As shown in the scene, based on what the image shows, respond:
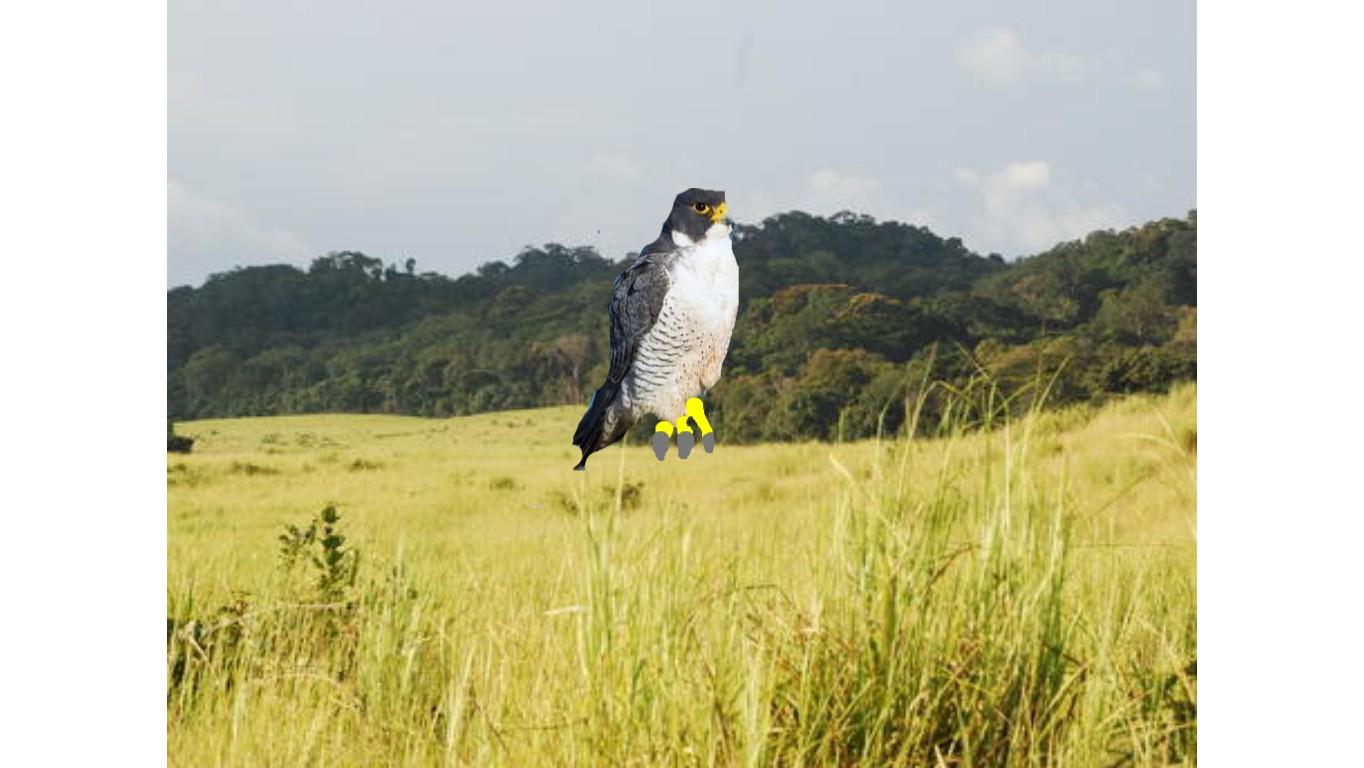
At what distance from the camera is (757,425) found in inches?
158

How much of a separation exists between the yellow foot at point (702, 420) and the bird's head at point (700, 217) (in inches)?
16.8

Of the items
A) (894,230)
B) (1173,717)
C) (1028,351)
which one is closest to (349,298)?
(894,230)

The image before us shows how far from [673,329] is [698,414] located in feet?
0.85

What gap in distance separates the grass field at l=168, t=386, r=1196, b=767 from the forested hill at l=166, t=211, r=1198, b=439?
12cm

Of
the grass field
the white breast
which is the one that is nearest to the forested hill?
the grass field

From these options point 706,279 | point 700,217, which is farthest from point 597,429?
point 700,217

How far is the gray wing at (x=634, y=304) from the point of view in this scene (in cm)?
363

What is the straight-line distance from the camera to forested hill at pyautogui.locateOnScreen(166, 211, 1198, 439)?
4.07 m

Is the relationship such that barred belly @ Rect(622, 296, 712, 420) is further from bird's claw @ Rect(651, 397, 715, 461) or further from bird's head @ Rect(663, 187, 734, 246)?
bird's head @ Rect(663, 187, 734, 246)

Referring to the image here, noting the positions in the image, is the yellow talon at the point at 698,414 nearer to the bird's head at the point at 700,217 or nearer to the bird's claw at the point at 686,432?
the bird's claw at the point at 686,432

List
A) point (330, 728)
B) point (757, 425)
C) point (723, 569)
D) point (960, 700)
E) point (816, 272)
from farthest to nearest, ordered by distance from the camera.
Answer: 1. point (816, 272)
2. point (757, 425)
3. point (330, 728)
4. point (723, 569)
5. point (960, 700)

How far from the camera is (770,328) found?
13.7 feet

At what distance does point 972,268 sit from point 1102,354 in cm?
57

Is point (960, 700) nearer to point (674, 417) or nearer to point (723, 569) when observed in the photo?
point (723, 569)
